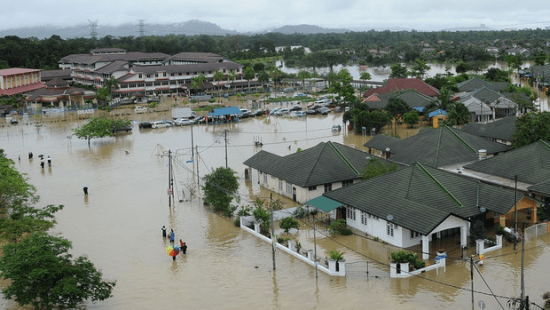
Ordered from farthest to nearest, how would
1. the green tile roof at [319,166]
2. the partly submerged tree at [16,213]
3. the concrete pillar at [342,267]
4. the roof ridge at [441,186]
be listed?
the green tile roof at [319,166]
the roof ridge at [441,186]
the partly submerged tree at [16,213]
the concrete pillar at [342,267]

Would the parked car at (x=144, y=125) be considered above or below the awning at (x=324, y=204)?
above

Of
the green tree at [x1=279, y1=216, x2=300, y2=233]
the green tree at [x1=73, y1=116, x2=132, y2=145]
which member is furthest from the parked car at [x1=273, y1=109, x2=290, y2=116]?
the green tree at [x1=279, y1=216, x2=300, y2=233]

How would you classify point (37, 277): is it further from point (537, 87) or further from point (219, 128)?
point (537, 87)

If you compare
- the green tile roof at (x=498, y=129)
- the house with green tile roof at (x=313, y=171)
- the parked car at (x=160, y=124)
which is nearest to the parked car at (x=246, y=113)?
the parked car at (x=160, y=124)

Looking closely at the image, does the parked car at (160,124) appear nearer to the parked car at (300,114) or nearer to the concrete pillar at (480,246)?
the parked car at (300,114)

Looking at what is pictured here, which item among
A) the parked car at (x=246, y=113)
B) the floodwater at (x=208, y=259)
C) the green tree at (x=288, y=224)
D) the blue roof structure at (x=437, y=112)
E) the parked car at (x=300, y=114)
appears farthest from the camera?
the parked car at (x=246, y=113)

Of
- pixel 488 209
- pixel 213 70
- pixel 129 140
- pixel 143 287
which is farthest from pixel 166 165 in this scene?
pixel 213 70
